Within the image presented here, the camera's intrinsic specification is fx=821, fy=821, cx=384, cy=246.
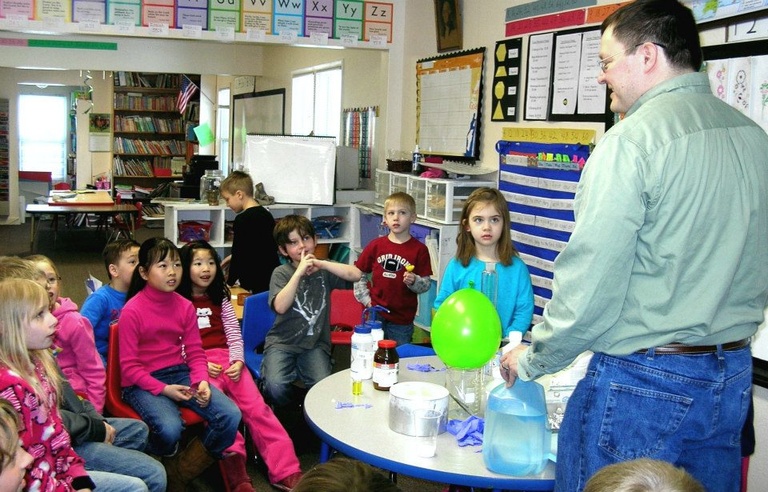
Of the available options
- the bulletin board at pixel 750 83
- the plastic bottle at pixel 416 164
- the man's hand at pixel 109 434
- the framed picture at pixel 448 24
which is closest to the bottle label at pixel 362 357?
the man's hand at pixel 109 434

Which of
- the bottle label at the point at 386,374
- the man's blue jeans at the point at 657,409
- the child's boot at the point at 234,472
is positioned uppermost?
the man's blue jeans at the point at 657,409

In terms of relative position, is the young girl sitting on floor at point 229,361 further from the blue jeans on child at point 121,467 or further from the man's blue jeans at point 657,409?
the man's blue jeans at point 657,409

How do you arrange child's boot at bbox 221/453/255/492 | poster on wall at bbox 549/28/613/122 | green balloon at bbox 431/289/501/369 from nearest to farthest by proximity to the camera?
green balloon at bbox 431/289/501/369
child's boot at bbox 221/453/255/492
poster on wall at bbox 549/28/613/122

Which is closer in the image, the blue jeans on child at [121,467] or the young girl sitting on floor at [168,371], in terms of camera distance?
the blue jeans on child at [121,467]

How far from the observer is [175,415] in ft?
10.1

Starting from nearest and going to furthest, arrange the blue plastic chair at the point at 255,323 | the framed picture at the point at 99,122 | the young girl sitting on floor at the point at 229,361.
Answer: the young girl sitting on floor at the point at 229,361, the blue plastic chair at the point at 255,323, the framed picture at the point at 99,122

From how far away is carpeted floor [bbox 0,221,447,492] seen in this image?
3.49 m

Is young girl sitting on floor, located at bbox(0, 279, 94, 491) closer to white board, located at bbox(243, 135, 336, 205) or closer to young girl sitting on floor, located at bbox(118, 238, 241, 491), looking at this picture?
young girl sitting on floor, located at bbox(118, 238, 241, 491)

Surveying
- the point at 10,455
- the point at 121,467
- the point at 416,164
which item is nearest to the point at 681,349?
the point at 10,455

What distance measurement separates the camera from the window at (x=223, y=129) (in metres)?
11.5

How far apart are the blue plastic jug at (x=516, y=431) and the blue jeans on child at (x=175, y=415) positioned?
141 centimetres

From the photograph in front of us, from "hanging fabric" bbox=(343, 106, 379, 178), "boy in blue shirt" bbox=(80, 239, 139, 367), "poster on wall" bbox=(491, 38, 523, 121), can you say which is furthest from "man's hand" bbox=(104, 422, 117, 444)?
"hanging fabric" bbox=(343, 106, 379, 178)

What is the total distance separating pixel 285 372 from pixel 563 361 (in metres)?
1.98

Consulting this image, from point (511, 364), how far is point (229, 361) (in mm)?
1877
